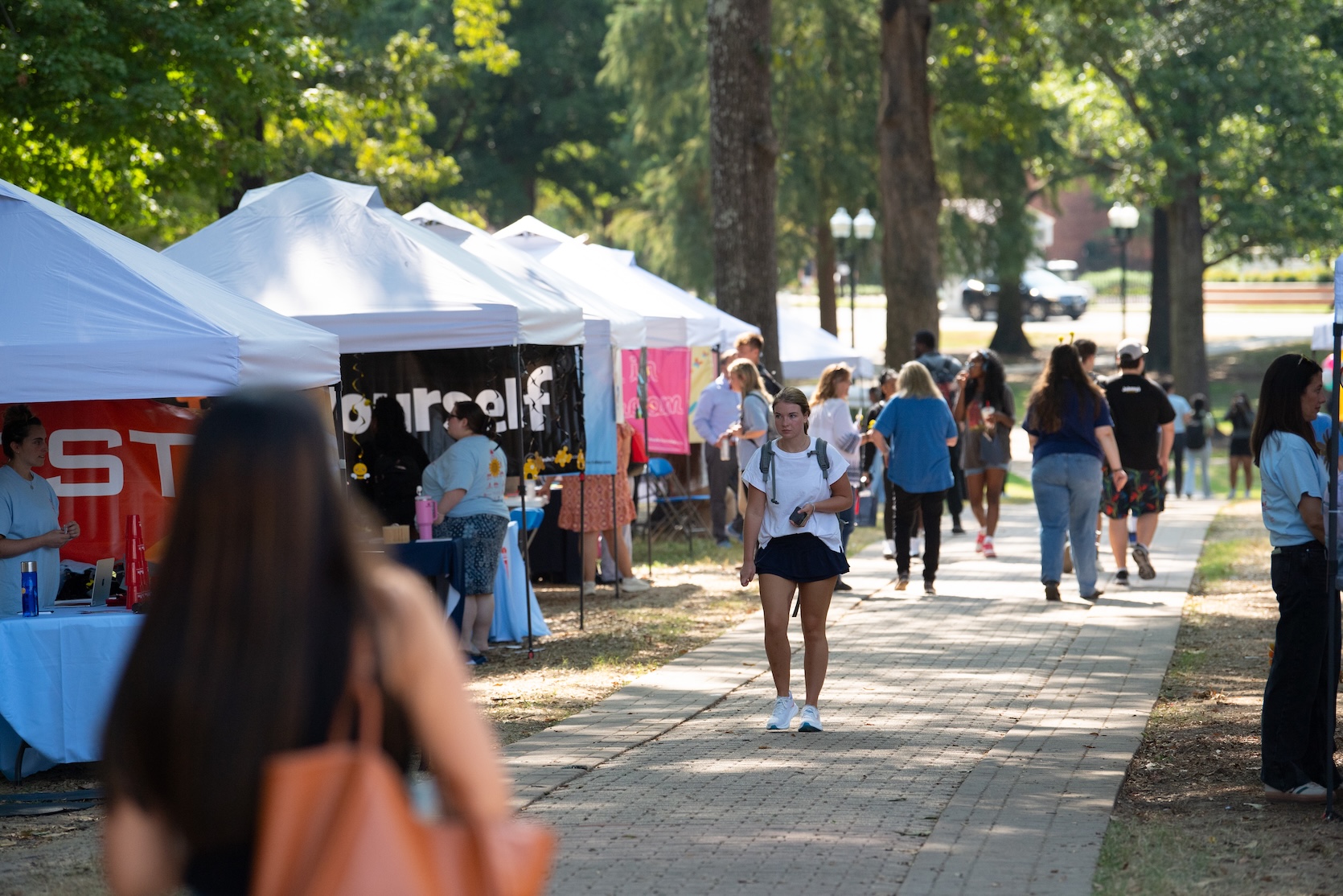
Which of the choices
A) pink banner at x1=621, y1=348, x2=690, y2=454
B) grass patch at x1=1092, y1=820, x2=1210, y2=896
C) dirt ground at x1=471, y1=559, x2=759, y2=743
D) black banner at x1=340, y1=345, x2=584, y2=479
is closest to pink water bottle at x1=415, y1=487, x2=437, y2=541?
dirt ground at x1=471, y1=559, x2=759, y2=743

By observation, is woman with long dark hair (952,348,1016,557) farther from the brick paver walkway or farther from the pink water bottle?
the pink water bottle

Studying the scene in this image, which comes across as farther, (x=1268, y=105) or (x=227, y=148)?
(x=1268, y=105)

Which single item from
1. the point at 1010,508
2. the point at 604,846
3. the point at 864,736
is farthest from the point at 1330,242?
the point at 604,846

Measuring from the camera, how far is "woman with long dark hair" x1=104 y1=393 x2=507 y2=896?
217 cm

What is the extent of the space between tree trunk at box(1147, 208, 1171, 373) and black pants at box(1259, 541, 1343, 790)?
40720mm

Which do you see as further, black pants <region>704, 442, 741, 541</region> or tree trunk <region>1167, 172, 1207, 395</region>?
tree trunk <region>1167, 172, 1207, 395</region>

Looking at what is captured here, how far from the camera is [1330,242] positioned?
1527 inches

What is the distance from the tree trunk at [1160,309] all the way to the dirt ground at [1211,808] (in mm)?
36411

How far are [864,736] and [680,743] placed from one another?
0.95 m

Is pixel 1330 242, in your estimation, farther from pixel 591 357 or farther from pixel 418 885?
pixel 418 885

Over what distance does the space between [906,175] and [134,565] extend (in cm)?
1582

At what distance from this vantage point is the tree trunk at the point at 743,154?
17.9 m

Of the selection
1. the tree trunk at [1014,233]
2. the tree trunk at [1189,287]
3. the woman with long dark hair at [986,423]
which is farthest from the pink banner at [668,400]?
the tree trunk at [1014,233]

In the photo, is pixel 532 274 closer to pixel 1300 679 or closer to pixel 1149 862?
pixel 1300 679
